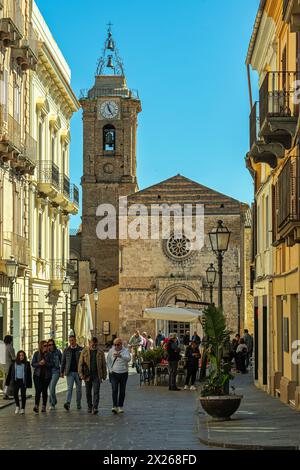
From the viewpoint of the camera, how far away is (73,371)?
2102 cm

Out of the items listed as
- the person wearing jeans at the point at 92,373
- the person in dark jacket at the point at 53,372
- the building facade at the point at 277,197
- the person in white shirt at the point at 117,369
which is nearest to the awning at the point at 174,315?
the building facade at the point at 277,197

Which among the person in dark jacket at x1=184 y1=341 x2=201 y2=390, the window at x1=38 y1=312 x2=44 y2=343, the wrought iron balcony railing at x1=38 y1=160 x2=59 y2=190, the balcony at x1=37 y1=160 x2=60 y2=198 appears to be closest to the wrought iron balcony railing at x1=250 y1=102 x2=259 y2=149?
the person in dark jacket at x1=184 y1=341 x2=201 y2=390

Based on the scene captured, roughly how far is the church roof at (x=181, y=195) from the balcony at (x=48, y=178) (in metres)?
25.0

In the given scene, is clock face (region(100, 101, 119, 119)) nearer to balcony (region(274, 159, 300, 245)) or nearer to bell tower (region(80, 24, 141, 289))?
bell tower (region(80, 24, 141, 289))

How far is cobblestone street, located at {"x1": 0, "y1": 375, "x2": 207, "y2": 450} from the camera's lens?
47.9ft

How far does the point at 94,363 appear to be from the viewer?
20188 millimetres

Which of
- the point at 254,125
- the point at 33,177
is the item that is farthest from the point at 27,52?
the point at 254,125

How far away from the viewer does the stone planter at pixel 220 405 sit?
17.5 metres

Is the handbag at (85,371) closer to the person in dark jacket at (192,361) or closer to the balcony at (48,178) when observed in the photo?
the person in dark jacket at (192,361)

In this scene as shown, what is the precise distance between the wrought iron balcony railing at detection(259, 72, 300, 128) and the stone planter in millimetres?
5324

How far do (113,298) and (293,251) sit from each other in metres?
45.1

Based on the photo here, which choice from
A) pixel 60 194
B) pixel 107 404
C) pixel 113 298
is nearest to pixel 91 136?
pixel 113 298
